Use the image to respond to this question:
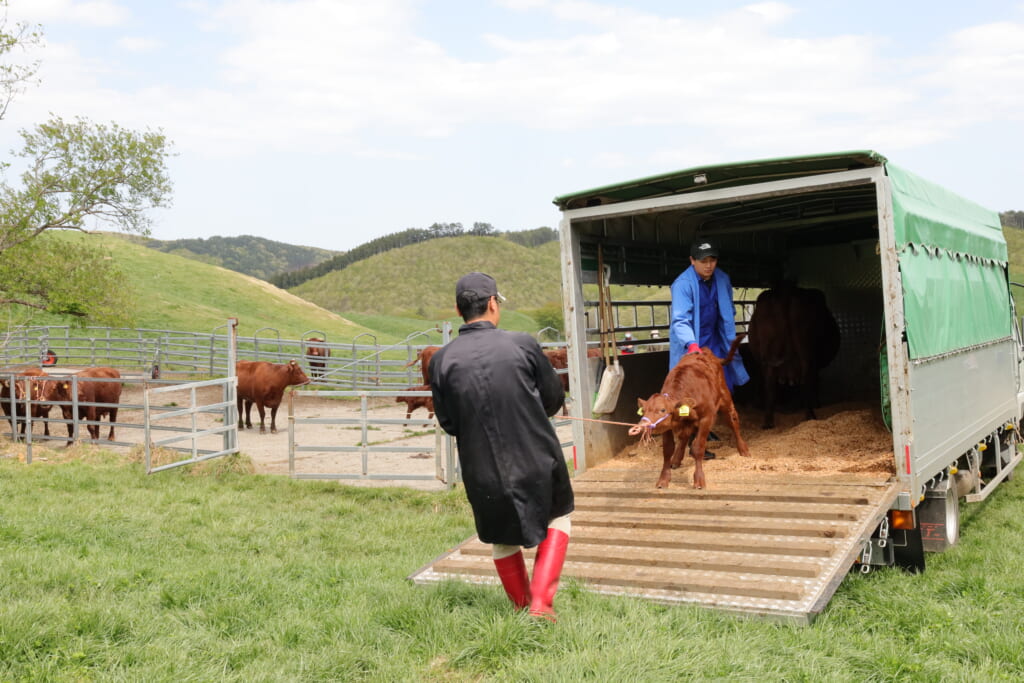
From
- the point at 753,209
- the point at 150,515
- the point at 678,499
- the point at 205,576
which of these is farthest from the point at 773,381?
the point at 150,515

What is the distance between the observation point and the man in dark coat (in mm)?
3770

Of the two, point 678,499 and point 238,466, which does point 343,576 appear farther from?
point 238,466

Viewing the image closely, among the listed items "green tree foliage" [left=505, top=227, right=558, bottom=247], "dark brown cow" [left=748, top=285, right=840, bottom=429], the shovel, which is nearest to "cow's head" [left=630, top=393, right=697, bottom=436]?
the shovel

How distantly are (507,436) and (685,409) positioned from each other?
7.41 ft

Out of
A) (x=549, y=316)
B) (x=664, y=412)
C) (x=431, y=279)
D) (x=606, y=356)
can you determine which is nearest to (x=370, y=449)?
(x=606, y=356)

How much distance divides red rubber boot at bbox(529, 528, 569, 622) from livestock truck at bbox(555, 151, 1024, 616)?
90 cm

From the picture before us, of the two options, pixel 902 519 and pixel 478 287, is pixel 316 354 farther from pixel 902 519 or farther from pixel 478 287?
pixel 478 287

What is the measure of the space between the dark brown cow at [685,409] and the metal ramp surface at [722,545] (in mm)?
266

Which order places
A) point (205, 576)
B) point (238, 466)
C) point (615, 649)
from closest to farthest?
point (615, 649)
point (205, 576)
point (238, 466)

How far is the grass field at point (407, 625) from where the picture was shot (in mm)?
3602

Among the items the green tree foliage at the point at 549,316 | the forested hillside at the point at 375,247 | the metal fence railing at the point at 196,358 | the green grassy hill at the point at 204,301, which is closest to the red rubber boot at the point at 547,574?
the metal fence railing at the point at 196,358

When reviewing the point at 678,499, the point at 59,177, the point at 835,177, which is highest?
the point at 59,177

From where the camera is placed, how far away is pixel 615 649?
357 centimetres

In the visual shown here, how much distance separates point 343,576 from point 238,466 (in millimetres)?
5685
